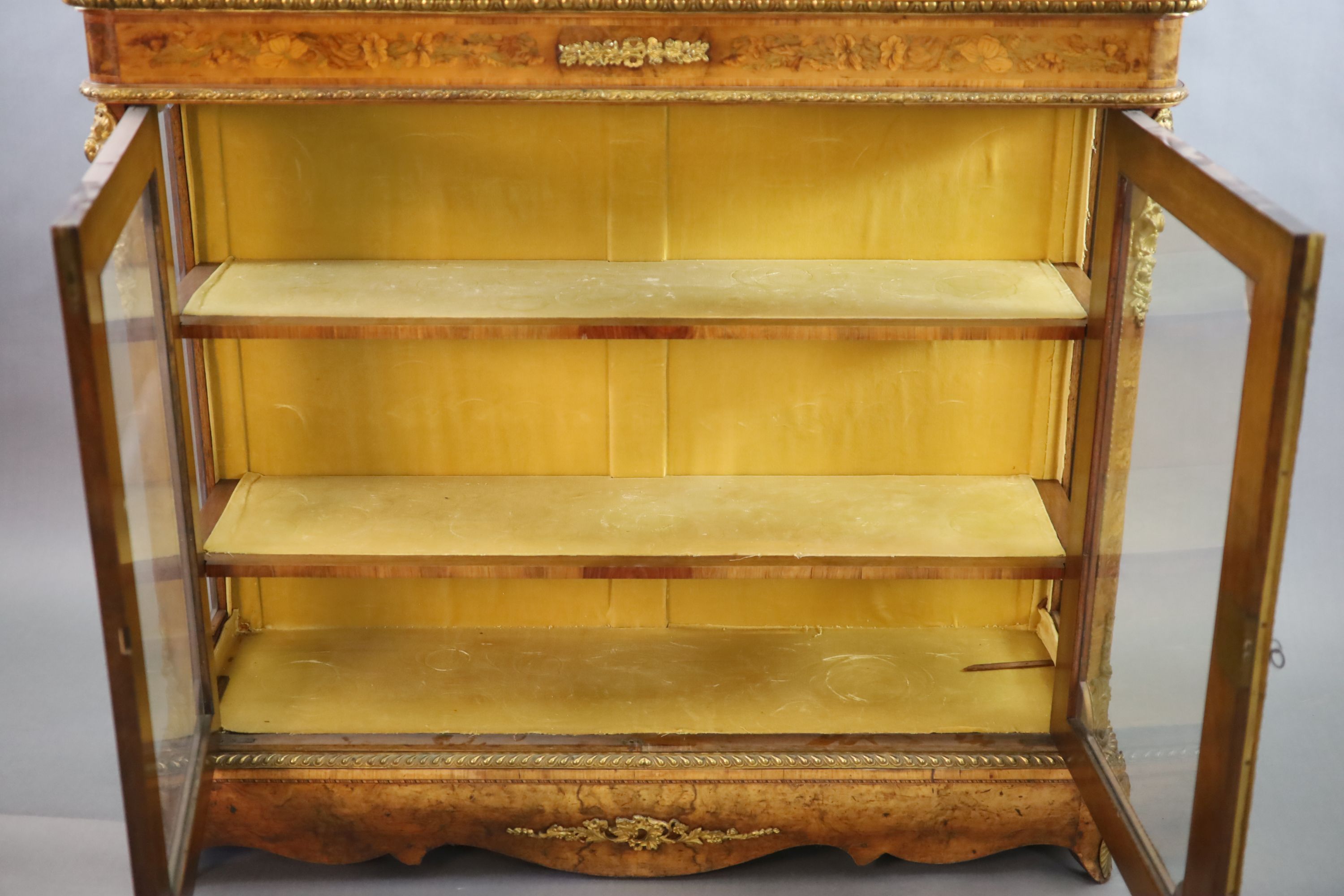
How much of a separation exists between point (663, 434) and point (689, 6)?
3.03 ft

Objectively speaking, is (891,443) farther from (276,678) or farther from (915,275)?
(276,678)

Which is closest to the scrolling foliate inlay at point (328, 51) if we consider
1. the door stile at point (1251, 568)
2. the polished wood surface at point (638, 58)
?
the polished wood surface at point (638, 58)

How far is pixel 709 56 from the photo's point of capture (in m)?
2.10

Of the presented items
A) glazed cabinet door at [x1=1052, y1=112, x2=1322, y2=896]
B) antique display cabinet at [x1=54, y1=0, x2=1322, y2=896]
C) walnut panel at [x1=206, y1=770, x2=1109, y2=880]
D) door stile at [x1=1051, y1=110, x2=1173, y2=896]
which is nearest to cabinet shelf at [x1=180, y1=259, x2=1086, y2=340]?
antique display cabinet at [x1=54, y1=0, x2=1322, y2=896]

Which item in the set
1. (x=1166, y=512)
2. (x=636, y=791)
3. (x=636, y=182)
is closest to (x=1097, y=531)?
(x=1166, y=512)

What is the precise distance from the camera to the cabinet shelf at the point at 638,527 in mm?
2428

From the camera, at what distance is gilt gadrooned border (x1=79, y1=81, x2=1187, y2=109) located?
211 cm

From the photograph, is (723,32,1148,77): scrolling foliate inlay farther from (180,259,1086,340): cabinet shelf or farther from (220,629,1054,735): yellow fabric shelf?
(220,629,1054,735): yellow fabric shelf

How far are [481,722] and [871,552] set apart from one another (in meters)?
0.77

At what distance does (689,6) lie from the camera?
206 cm

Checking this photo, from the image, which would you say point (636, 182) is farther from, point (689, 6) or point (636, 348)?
point (689, 6)

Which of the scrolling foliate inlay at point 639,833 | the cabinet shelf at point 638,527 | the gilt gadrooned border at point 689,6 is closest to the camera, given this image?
the gilt gadrooned border at point 689,6

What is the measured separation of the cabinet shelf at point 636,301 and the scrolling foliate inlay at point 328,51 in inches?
15.8

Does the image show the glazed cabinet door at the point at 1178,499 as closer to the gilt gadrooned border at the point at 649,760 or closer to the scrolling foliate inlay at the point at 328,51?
the gilt gadrooned border at the point at 649,760
